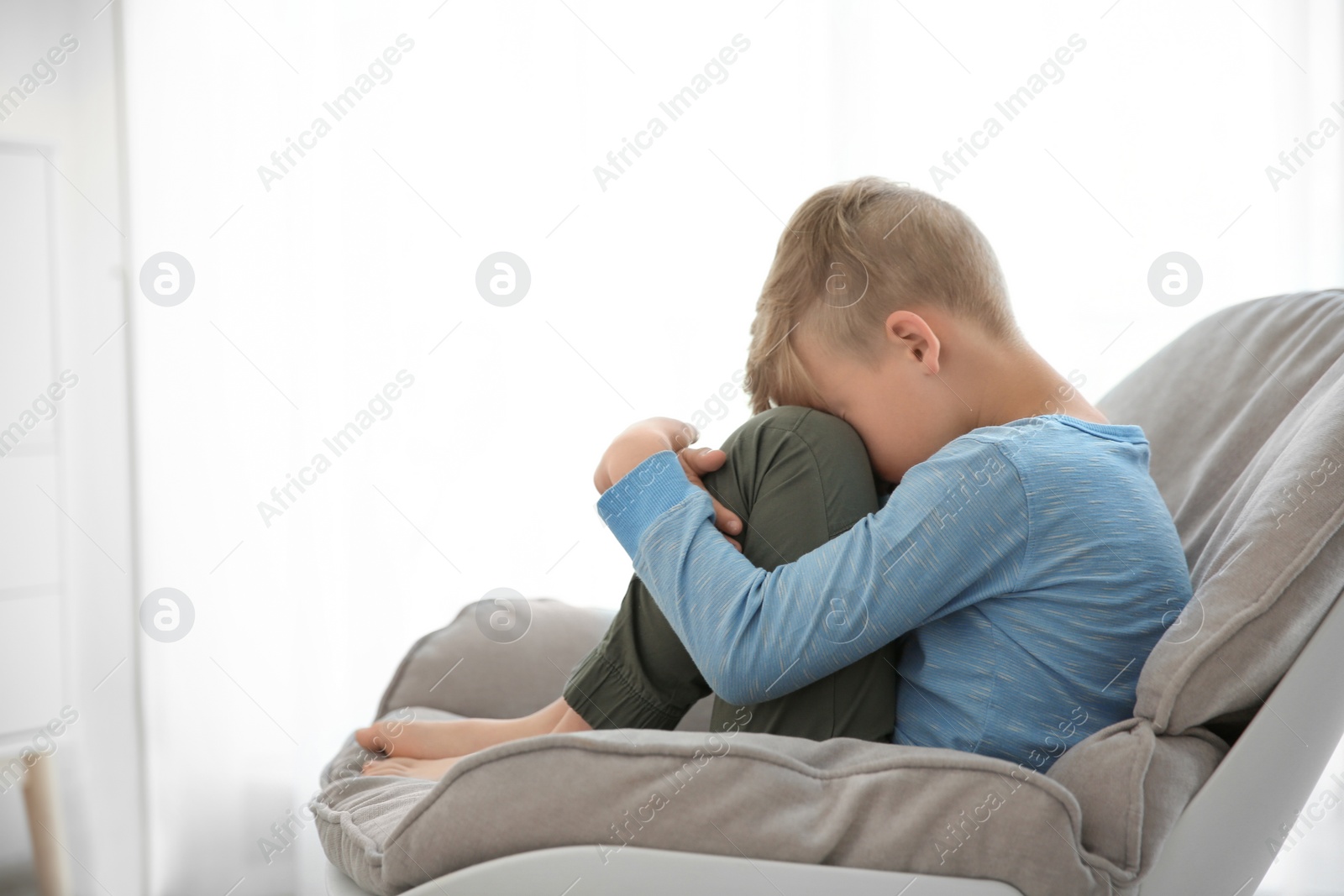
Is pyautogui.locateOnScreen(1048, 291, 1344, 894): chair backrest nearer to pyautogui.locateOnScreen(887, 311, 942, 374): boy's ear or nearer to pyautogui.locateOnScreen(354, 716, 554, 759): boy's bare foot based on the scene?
pyautogui.locateOnScreen(887, 311, 942, 374): boy's ear

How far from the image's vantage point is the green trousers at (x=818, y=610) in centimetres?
71

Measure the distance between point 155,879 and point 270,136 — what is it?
57.2 inches

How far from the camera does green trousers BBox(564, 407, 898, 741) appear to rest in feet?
2.34

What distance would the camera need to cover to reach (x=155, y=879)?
5.77ft

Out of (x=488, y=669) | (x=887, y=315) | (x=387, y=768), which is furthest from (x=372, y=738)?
(x=887, y=315)

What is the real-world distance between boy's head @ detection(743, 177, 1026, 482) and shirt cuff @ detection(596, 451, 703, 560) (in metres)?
0.15

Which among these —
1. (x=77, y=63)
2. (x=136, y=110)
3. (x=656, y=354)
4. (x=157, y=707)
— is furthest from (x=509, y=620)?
(x=77, y=63)

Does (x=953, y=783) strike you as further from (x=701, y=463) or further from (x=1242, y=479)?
(x=1242, y=479)

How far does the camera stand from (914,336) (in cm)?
76

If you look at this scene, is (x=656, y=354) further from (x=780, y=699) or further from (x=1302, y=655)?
(x=1302, y=655)

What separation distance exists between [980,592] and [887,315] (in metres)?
0.24

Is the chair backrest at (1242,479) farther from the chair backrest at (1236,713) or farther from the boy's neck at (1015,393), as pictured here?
the boy's neck at (1015,393)

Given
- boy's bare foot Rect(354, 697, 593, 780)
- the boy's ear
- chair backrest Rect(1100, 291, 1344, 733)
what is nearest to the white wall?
boy's bare foot Rect(354, 697, 593, 780)

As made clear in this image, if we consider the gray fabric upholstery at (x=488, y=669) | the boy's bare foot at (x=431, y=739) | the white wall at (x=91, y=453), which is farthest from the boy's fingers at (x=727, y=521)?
the white wall at (x=91, y=453)
